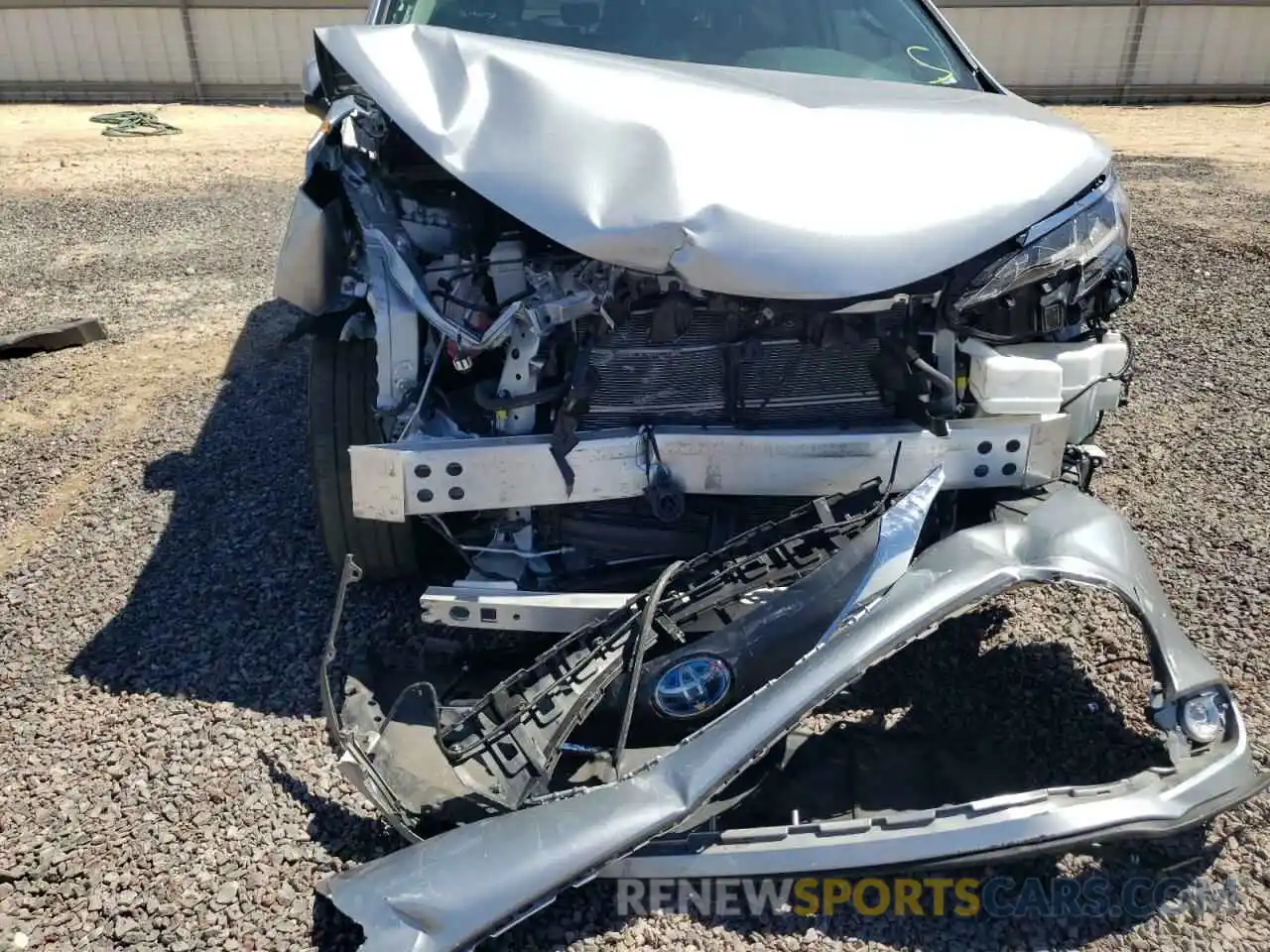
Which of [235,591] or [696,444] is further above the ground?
[696,444]

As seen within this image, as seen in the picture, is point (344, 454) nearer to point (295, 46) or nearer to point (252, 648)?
point (252, 648)

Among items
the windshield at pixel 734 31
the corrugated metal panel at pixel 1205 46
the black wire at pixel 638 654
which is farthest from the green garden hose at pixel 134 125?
the corrugated metal panel at pixel 1205 46

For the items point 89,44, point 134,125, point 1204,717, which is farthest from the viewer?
point 89,44

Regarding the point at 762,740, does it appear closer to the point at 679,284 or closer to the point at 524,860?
the point at 524,860

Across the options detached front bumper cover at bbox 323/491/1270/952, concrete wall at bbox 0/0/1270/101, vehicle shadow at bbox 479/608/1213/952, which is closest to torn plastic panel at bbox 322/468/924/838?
detached front bumper cover at bbox 323/491/1270/952

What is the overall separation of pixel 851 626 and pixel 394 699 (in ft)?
4.02

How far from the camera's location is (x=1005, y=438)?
7.99 ft

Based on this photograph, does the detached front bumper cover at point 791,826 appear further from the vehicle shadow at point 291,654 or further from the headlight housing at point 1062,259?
the headlight housing at point 1062,259

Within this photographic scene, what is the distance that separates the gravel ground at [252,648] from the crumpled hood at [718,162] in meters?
1.22

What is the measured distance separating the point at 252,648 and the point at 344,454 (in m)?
0.62

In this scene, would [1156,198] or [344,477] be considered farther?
[1156,198]

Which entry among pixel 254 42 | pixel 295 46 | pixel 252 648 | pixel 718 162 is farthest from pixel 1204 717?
pixel 254 42

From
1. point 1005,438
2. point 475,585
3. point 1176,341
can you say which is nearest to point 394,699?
point 475,585

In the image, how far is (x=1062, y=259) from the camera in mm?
2414
